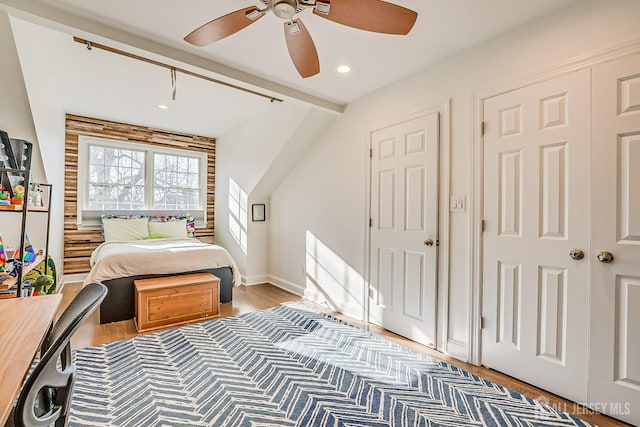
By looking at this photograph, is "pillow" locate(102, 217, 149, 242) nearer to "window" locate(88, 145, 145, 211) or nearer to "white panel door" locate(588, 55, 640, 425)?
"window" locate(88, 145, 145, 211)

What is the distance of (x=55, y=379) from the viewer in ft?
2.80

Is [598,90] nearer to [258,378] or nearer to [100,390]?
[258,378]

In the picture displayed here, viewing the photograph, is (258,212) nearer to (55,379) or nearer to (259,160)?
(259,160)

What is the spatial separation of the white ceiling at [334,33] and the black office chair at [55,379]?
1.83 meters

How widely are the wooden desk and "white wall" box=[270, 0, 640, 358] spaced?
248 centimetres

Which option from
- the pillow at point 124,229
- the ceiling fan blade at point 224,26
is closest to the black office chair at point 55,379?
the ceiling fan blade at point 224,26

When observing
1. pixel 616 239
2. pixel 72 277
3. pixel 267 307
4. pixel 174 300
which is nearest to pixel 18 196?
pixel 174 300

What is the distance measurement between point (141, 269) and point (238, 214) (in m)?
1.90

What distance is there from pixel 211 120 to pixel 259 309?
300 cm

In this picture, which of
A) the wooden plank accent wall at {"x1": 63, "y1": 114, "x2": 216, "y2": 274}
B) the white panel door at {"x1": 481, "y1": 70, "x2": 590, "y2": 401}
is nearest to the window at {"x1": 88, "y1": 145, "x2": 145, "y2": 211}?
the wooden plank accent wall at {"x1": 63, "y1": 114, "x2": 216, "y2": 274}

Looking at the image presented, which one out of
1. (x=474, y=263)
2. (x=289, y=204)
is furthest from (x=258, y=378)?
(x=289, y=204)

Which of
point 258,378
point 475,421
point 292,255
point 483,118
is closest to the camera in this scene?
point 475,421

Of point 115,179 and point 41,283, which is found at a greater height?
point 115,179

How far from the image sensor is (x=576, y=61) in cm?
180
